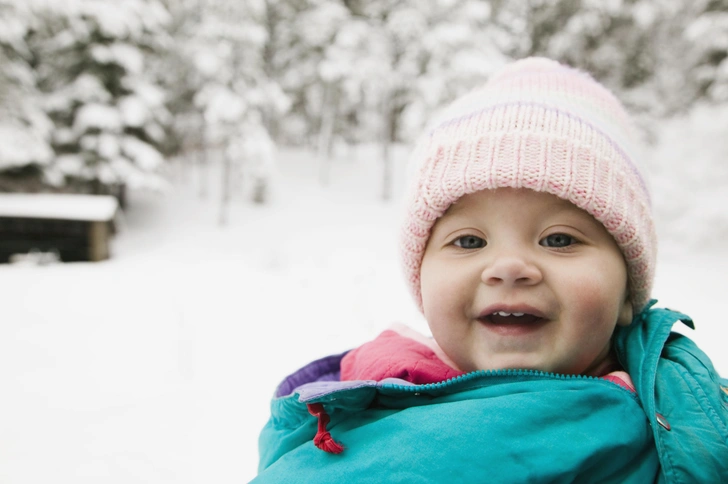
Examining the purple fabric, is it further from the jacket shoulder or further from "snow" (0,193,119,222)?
"snow" (0,193,119,222)

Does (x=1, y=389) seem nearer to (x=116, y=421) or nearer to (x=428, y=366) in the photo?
(x=116, y=421)

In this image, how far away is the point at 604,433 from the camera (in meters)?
1.16

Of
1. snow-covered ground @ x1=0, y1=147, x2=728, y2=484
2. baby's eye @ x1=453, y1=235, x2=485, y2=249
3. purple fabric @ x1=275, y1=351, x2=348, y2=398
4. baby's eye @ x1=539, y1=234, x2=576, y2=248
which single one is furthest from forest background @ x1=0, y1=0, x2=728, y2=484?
baby's eye @ x1=539, y1=234, x2=576, y2=248

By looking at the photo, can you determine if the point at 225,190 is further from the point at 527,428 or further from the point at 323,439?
the point at 527,428

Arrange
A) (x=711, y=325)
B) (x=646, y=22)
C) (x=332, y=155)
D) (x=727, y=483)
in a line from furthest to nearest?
(x=332, y=155) < (x=646, y=22) < (x=711, y=325) < (x=727, y=483)

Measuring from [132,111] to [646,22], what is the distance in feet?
47.7

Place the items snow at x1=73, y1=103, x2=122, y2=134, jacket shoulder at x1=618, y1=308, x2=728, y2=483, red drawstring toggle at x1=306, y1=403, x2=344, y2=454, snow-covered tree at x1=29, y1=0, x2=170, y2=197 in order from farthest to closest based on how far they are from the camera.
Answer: snow at x1=73, y1=103, x2=122, y2=134 < snow-covered tree at x1=29, y1=0, x2=170, y2=197 < red drawstring toggle at x1=306, y1=403, x2=344, y2=454 < jacket shoulder at x1=618, y1=308, x2=728, y2=483

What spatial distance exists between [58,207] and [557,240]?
12.5 metres

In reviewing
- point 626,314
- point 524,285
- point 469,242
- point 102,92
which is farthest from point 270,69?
point 524,285

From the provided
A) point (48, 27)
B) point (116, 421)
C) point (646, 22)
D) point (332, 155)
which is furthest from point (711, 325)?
point (332, 155)

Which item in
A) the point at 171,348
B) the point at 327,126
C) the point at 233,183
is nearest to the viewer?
the point at 171,348

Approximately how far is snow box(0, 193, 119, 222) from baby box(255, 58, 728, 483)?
11.1m

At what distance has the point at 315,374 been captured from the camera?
1894 millimetres

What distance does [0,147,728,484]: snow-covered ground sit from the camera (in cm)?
213
